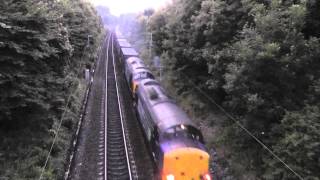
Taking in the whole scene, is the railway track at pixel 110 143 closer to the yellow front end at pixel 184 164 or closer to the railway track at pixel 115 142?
the railway track at pixel 115 142

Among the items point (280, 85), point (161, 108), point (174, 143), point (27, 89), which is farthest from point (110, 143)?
point (280, 85)

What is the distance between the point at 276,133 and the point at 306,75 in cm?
305

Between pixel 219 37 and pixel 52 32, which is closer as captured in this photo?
pixel 52 32

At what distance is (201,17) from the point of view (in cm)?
2205

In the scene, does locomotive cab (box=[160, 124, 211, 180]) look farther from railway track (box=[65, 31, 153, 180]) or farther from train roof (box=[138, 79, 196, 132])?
railway track (box=[65, 31, 153, 180])

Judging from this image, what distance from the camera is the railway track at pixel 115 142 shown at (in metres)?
17.4

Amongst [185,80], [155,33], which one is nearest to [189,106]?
[185,80]

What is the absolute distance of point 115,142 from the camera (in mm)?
21000

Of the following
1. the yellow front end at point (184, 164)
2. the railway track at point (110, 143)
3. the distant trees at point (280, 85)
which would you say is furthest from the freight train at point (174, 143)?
the distant trees at point (280, 85)

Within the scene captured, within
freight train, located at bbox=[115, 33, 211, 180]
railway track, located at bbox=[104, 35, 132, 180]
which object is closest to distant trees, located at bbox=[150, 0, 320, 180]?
freight train, located at bbox=[115, 33, 211, 180]

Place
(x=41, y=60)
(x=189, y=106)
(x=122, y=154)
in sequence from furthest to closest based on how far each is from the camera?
1. (x=189, y=106)
2. (x=122, y=154)
3. (x=41, y=60)

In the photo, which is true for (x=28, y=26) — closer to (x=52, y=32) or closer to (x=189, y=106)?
(x=52, y=32)

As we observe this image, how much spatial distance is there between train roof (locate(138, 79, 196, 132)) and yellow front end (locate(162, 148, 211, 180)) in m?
1.70

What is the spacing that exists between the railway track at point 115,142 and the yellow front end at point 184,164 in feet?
11.2
